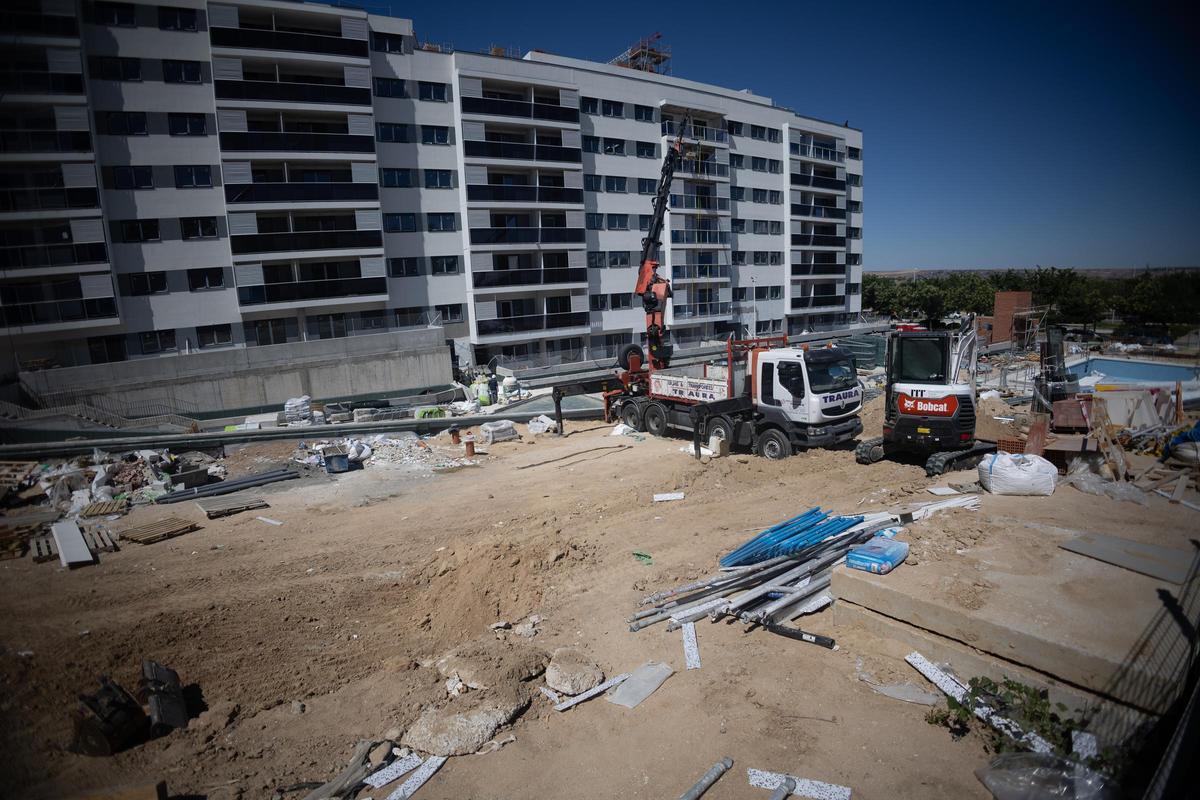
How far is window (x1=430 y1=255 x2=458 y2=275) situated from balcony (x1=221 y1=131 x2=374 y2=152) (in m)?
5.89

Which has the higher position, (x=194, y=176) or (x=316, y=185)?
(x=194, y=176)

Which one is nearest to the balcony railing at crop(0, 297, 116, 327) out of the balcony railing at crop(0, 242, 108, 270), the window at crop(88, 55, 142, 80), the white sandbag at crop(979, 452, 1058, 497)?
the balcony railing at crop(0, 242, 108, 270)

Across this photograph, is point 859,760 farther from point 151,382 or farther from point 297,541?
point 151,382

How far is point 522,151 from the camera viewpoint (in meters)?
32.3

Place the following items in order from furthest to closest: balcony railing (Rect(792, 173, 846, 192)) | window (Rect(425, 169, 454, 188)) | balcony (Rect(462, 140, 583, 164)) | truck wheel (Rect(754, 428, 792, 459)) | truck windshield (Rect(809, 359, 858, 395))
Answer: balcony railing (Rect(792, 173, 846, 192)) < window (Rect(425, 169, 454, 188)) < balcony (Rect(462, 140, 583, 164)) < truck wheel (Rect(754, 428, 792, 459)) < truck windshield (Rect(809, 359, 858, 395))

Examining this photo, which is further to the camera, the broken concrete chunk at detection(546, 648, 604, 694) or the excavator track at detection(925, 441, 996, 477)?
the excavator track at detection(925, 441, 996, 477)

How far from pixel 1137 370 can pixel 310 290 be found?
33.1m

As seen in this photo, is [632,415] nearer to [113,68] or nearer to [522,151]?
[522,151]

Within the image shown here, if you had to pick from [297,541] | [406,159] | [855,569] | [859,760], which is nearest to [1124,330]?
[855,569]

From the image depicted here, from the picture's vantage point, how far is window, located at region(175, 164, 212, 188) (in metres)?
26.7

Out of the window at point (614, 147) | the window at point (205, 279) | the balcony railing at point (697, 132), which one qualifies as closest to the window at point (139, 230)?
the window at point (205, 279)

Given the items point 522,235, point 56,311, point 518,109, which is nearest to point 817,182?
point 518,109

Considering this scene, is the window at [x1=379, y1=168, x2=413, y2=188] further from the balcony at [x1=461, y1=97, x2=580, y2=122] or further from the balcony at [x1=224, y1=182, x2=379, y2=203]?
the balcony at [x1=461, y1=97, x2=580, y2=122]

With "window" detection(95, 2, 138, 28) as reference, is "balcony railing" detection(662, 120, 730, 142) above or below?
below
